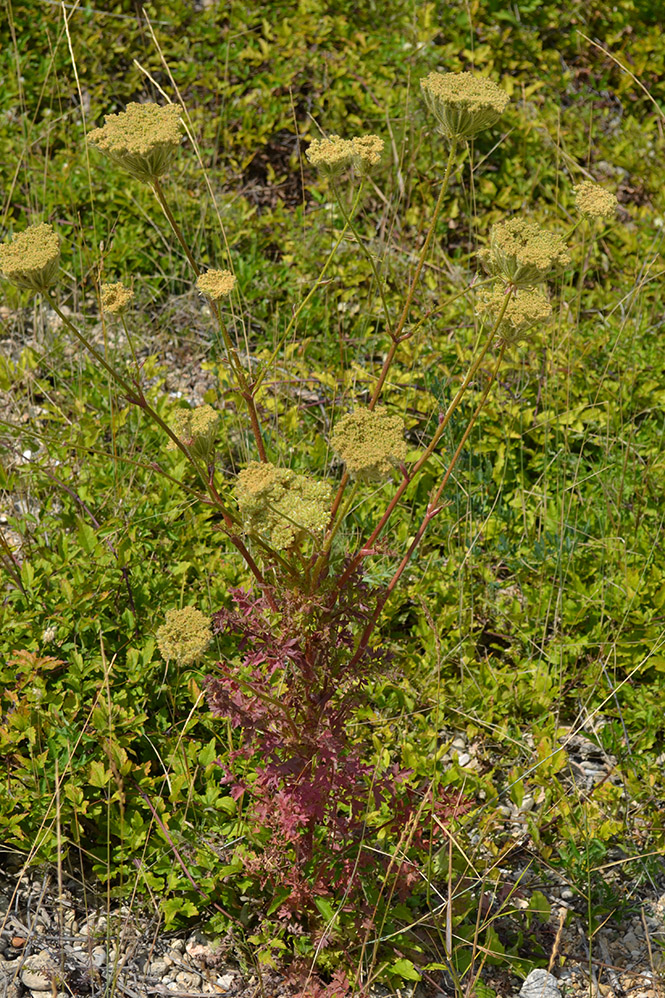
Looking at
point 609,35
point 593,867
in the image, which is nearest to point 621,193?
point 609,35

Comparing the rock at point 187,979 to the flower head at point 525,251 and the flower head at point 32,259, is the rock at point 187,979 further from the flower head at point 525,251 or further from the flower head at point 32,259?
the flower head at point 525,251

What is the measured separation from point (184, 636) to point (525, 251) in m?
1.05

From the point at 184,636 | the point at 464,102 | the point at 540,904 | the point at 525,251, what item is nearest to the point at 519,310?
the point at 525,251

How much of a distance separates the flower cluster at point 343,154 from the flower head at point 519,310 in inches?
16.1

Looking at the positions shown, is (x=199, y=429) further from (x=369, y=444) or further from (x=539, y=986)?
(x=539, y=986)

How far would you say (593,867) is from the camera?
2.66 m

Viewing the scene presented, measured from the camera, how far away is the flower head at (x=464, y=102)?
1813 millimetres

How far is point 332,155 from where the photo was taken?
6.40 ft

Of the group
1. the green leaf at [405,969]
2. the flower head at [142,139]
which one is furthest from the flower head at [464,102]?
the green leaf at [405,969]

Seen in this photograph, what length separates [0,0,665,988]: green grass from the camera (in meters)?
2.61

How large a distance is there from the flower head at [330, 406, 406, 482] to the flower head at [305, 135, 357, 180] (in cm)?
56

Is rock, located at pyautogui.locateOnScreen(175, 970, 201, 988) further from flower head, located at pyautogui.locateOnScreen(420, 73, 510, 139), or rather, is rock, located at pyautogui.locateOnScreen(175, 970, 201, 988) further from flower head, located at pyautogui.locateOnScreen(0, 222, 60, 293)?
flower head, located at pyautogui.locateOnScreen(420, 73, 510, 139)

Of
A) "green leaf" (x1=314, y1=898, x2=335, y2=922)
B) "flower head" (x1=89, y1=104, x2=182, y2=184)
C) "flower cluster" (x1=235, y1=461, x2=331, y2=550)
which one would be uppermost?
"flower head" (x1=89, y1=104, x2=182, y2=184)

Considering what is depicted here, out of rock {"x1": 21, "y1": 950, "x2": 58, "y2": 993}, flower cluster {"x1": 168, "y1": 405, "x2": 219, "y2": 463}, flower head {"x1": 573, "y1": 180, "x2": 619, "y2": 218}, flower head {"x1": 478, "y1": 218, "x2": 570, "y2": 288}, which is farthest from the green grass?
flower head {"x1": 573, "y1": 180, "x2": 619, "y2": 218}
